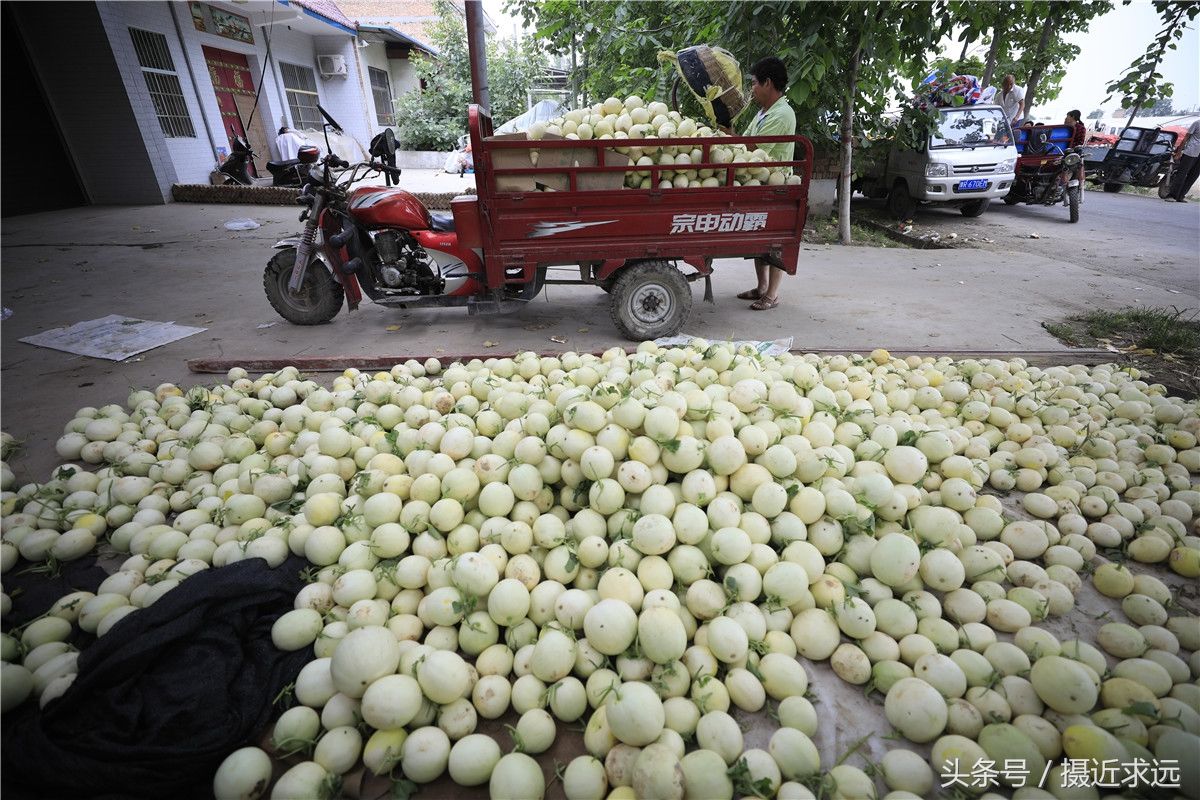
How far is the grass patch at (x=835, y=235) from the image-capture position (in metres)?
9.24

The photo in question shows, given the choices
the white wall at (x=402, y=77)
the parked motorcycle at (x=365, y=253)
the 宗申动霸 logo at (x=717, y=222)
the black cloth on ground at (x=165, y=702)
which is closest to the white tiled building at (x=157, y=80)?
the white wall at (x=402, y=77)

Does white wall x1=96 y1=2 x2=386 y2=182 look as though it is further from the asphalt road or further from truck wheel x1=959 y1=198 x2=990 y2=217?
truck wheel x1=959 y1=198 x2=990 y2=217

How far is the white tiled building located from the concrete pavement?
10.1 feet

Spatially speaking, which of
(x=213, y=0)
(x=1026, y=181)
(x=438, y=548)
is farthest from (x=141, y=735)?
(x=1026, y=181)

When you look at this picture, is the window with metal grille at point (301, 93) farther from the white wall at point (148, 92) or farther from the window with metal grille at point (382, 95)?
the white wall at point (148, 92)

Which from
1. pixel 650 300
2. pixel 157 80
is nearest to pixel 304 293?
pixel 650 300

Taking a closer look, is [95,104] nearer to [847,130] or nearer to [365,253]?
[365,253]

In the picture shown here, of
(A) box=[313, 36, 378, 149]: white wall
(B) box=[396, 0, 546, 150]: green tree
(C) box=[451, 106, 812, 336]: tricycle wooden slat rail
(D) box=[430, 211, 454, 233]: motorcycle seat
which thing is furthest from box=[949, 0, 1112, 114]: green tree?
(A) box=[313, 36, 378, 149]: white wall

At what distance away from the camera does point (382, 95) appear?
19062mm

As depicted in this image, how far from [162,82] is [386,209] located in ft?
33.2

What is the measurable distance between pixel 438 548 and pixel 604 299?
4555mm

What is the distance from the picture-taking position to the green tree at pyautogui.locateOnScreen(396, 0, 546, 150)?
1670 centimetres

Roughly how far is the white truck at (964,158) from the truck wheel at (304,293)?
1019 cm

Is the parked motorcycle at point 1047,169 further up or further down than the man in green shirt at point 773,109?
further down
